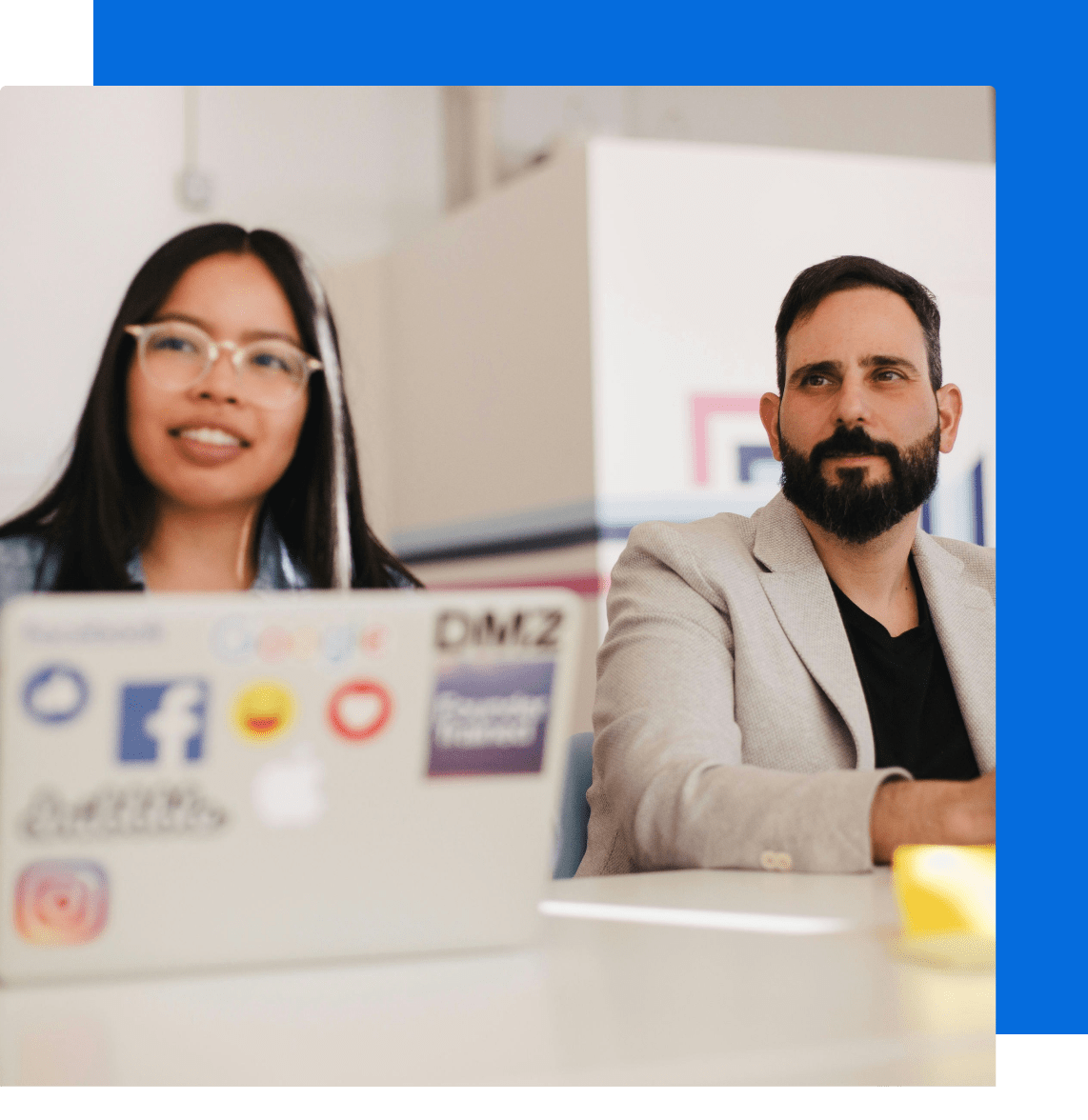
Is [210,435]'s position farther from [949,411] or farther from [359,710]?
[949,411]

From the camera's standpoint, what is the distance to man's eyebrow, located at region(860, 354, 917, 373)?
1521mm

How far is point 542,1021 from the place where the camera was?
63 cm

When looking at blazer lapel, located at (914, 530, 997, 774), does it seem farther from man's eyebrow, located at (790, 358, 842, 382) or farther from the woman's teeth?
the woman's teeth

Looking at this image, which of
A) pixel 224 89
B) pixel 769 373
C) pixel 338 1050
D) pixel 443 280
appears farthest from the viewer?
pixel 443 280

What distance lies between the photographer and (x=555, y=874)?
149 cm

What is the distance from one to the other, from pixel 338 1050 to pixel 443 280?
8.18 ft

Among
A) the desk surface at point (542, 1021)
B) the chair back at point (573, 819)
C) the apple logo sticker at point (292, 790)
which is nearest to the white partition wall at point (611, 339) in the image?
the chair back at point (573, 819)

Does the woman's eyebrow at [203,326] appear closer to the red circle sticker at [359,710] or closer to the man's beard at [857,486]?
the man's beard at [857,486]

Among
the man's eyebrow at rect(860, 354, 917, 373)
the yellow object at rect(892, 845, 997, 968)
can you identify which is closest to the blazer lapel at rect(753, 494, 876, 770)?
the man's eyebrow at rect(860, 354, 917, 373)

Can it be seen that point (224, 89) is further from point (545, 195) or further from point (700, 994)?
point (545, 195)

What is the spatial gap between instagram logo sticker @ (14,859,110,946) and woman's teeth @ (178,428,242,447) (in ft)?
2.42

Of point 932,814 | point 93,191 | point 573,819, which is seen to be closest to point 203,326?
point 93,191

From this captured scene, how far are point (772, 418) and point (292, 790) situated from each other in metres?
1.13

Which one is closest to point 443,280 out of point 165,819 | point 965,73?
point 965,73
